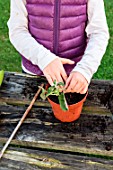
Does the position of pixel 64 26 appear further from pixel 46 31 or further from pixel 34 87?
pixel 34 87

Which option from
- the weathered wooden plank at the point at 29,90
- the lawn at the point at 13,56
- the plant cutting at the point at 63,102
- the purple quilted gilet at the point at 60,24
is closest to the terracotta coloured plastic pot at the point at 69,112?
the plant cutting at the point at 63,102

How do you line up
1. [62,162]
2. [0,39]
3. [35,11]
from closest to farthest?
[62,162] < [35,11] < [0,39]

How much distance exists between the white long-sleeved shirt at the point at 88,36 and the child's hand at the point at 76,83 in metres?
0.04

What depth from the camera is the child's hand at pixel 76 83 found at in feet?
4.18

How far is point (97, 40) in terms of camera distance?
4.74 ft

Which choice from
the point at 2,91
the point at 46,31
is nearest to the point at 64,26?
the point at 46,31

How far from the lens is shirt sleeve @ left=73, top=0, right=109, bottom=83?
1.38 m

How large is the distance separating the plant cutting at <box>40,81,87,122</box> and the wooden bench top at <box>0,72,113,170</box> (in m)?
0.04

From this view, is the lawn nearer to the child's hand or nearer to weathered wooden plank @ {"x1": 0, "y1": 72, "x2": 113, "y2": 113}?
weathered wooden plank @ {"x1": 0, "y1": 72, "x2": 113, "y2": 113}

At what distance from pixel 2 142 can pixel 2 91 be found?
0.27m

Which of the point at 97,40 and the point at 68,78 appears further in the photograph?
the point at 97,40

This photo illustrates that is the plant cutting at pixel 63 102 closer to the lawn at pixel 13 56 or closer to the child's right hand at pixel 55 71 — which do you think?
the child's right hand at pixel 55 71

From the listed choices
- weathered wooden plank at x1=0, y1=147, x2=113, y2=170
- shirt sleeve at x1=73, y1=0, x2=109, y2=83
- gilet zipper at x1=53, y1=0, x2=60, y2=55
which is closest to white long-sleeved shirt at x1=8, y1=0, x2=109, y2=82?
shirt sleeve at x1=73, y1=0, x2=109, y2=83

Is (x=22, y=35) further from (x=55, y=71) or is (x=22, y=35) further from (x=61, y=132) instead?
(x=61, y=132)
